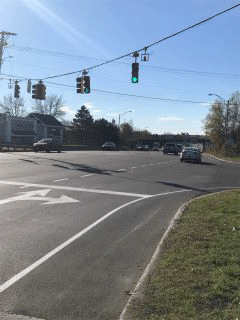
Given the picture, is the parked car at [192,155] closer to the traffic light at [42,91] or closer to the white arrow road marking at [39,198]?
the traffic light at [42,91]

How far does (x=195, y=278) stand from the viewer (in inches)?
209

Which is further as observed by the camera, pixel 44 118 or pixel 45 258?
pixel 44 118

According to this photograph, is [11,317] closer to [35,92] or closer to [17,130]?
[35,92]

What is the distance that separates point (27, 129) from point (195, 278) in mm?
91831

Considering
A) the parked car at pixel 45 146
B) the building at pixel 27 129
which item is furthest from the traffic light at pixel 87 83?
the building at pixel 27 129

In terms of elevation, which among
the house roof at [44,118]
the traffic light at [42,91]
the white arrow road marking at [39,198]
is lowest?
the white arrow road marking at [39,198]

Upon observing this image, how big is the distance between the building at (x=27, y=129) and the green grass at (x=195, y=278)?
77562 mm

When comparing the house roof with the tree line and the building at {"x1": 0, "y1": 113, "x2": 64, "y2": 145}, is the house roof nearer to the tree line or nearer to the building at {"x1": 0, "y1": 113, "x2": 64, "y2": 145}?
the building at {"x1": 0, "y1": 113, "x2": 64, "y2": 145}

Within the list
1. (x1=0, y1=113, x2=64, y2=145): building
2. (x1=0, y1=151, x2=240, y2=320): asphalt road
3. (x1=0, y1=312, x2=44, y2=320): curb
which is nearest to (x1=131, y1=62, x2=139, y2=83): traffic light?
(x1=0, y1=151, x2=240, y2=320): asphalt road

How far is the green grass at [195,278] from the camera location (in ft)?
14.3

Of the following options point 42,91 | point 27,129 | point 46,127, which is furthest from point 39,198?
point 46,127

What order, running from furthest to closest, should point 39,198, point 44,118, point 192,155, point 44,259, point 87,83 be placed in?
point 44,118 → point 192,155 → point 87,83 → point 39,198 → point 44,259

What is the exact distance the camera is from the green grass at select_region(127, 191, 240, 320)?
435 centimetres

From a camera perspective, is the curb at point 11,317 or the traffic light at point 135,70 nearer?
the curb at point 11,317
